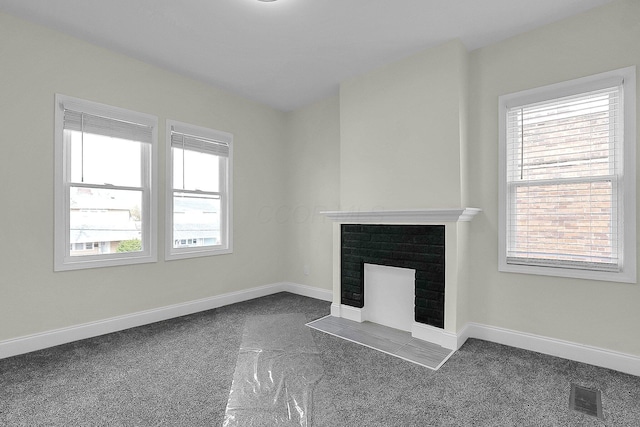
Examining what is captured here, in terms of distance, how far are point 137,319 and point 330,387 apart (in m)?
2.30

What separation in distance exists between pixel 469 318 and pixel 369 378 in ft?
4.54

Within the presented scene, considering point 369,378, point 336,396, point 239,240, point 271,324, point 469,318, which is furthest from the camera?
point 239,240

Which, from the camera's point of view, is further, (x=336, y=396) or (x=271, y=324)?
(x=271, y=324)

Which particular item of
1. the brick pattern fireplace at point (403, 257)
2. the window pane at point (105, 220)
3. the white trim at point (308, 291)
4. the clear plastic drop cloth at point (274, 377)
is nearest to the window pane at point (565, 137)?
the brick pattern fireplace at point (403, 257)

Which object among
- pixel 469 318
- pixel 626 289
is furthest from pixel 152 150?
pixel 626 289

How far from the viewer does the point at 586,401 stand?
6.39ft

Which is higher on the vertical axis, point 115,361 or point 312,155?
point 312,155

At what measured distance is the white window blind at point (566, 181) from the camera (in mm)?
2414

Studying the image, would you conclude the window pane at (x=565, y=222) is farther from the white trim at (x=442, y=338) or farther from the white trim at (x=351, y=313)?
the white trim at (x=351, y=313)

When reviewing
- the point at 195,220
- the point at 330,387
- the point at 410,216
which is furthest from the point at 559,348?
the point at 195,220

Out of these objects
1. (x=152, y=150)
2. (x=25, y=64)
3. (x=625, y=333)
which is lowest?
(x=625, y=333)

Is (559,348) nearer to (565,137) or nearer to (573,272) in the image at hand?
(573,272)

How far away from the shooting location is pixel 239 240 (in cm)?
427

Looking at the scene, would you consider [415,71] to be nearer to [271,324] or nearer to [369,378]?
[369,378]
